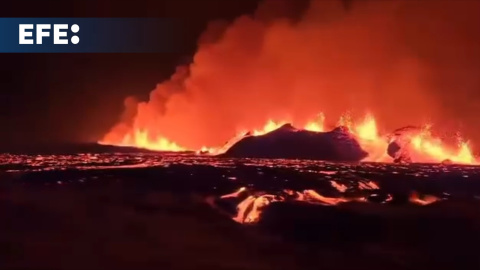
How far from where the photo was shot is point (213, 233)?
1005 centimetres

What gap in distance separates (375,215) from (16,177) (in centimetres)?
1410

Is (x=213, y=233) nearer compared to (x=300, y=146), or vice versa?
(x=213, y=233)

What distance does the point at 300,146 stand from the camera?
183 feet

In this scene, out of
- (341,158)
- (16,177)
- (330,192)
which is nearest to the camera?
(330,192)

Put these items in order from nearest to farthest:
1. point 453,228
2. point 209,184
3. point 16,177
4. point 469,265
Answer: point 469,265 → point 453,228 → point 209,184 → point 16,177

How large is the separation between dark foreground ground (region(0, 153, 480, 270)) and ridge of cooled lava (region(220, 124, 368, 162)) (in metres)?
36.4

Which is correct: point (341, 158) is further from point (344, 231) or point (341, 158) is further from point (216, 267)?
point (216, 267)

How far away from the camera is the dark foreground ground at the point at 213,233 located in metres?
8.29

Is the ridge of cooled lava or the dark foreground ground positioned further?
the ridge of cooled lava

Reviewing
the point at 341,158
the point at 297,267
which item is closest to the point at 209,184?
the point at 297,267

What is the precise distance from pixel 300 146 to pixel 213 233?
4627 cm

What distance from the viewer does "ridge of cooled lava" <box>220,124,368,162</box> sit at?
52562 millimetres

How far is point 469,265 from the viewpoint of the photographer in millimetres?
8547

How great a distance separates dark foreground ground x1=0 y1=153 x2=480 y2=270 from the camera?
8289 mm
